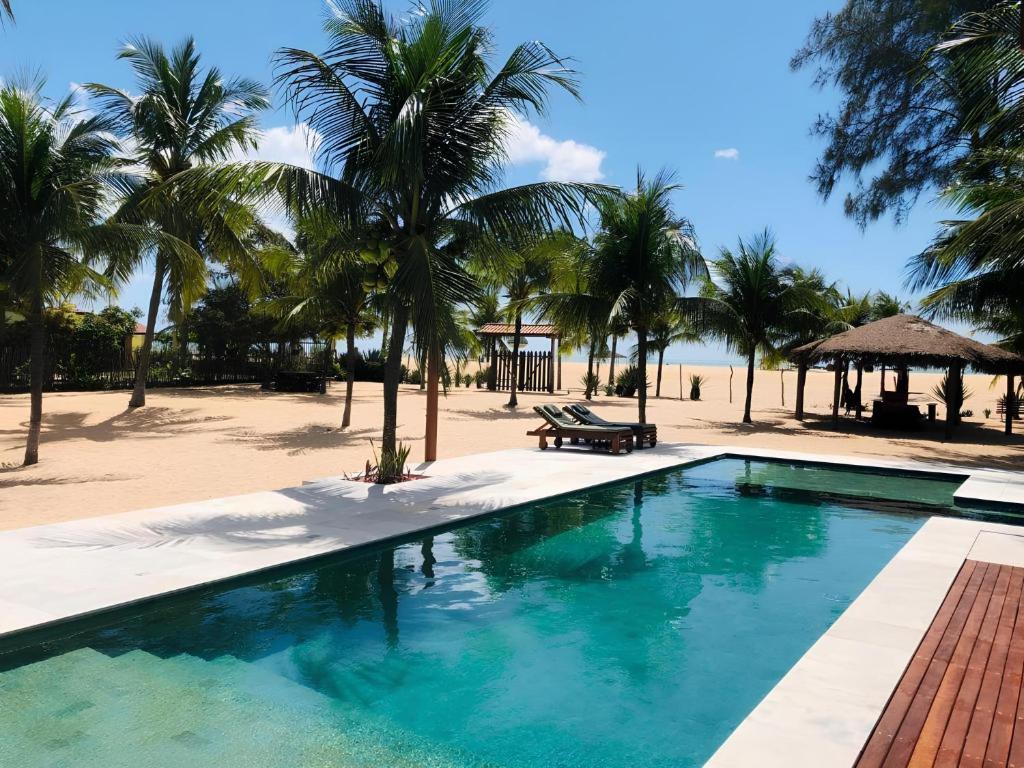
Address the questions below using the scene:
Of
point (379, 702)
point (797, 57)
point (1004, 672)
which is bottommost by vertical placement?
point (379, 702)

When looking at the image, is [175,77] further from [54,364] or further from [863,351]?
[863,351]

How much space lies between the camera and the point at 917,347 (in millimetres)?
18797

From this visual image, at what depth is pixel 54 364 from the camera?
74.1 ft

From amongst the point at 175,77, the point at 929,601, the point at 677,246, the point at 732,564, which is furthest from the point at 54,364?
the point at 929,601

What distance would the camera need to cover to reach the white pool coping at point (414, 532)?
3.20m

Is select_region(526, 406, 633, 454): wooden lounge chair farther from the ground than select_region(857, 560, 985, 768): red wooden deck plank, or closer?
farther from the ground

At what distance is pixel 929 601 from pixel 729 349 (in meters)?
16.7

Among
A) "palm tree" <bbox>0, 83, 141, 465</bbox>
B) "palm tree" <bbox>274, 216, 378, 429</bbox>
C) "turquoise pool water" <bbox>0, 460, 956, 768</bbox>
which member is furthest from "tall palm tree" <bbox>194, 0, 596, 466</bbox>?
"turquoise pool water" <bbox>0, 460, 956, 768</bbox>

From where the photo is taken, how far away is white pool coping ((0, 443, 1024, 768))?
3201 mm

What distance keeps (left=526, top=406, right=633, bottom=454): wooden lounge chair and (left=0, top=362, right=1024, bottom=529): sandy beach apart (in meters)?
1.06

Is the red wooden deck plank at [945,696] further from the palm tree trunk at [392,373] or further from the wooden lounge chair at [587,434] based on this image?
the wooden lounge chair at [587,434]

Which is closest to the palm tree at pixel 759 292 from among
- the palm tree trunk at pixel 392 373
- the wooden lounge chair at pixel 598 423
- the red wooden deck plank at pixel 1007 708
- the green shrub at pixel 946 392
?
the green shrub at pixel 946 392

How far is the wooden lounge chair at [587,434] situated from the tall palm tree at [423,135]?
4.65 m

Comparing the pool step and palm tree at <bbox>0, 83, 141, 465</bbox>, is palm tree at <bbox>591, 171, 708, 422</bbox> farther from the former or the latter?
the pool step
